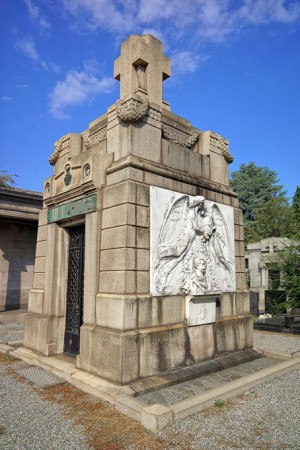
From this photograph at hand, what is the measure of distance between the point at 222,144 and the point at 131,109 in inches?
122

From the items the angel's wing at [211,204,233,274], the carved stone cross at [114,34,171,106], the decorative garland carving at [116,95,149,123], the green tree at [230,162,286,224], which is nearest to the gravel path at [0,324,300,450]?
the angel's wing at [211,204,233,274]

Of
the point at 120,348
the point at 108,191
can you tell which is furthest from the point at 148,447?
the point at 108,191

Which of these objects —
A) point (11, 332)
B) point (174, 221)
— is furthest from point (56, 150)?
point (11, 332)

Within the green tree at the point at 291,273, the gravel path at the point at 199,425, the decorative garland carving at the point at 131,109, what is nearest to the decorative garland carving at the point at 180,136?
the decorative garland carving at the point at 131,109

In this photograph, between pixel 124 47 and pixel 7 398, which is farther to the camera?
pixel 124 47

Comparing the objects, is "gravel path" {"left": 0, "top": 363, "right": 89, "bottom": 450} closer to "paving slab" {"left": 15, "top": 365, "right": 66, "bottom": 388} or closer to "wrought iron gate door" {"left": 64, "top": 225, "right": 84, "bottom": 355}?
"paving slab" {"left": 15, "top": 365, "right": 66, "bottom": 388}

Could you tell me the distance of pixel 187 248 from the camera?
6711mm

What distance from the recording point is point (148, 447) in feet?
12.1

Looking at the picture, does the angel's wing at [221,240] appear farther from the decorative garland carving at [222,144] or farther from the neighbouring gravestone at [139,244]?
the decorative garland carving at [222,144]

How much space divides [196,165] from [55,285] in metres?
4.27

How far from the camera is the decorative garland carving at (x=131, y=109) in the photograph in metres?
6.24

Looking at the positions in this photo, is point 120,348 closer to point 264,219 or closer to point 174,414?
point 174,414

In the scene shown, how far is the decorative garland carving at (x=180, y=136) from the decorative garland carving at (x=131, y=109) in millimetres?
915

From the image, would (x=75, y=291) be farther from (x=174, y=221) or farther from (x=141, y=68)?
(x=141, y=68)
